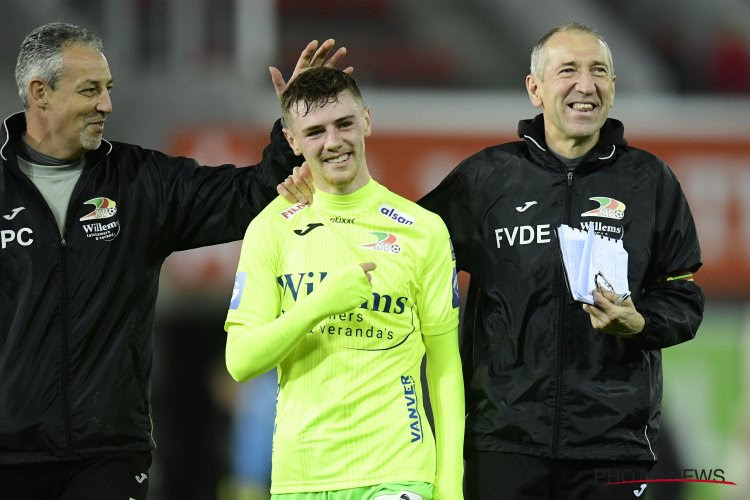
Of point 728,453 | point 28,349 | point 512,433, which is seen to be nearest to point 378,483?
point 512,433

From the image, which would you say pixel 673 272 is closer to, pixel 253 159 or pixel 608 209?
pixel 608 209

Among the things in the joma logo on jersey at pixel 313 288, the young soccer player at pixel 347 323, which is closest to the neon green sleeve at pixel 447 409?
the young soccer player at pixel 347 323

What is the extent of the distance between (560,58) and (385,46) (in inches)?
229

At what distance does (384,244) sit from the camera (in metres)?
3.62

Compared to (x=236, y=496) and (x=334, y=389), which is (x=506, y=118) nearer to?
(x=236, y=496)

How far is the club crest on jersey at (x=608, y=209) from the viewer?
12.7 feet

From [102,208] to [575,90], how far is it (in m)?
1.41

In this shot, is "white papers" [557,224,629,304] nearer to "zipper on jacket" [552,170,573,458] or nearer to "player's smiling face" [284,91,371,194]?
"zipper on jacket" [552,170,573,458]

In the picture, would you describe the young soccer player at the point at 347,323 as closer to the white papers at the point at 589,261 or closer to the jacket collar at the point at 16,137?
the white papers at the point at 589,261

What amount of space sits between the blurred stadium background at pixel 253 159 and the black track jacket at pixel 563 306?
3495 millimetres

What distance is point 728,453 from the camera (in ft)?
26.5

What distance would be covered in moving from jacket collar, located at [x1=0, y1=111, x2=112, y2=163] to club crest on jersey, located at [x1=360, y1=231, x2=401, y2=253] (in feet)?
3.01

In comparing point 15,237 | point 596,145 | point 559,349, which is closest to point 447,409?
point 559,349

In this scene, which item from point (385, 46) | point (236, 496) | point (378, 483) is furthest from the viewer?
point (385, 46)
